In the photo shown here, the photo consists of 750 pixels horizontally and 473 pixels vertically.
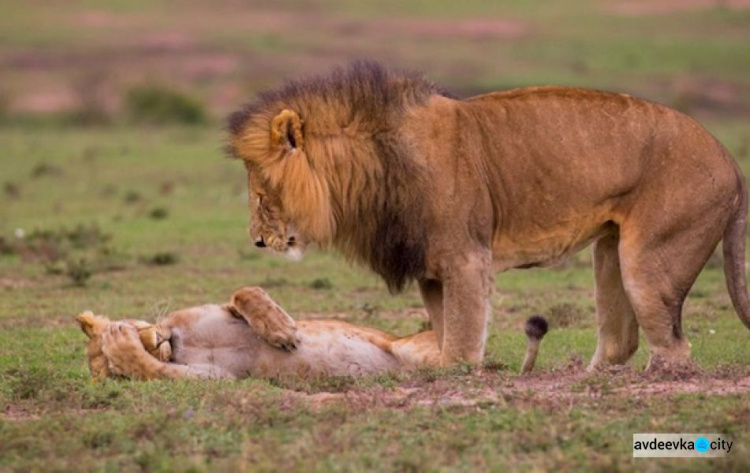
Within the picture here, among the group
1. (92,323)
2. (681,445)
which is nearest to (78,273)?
(92,323)

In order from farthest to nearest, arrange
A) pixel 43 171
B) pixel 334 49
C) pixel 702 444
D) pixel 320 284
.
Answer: pixel 334 49 < pixel 43 171 < pixel 320 284 < pixel 702 444

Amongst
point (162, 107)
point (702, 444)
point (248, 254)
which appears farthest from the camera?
point (162, 107)

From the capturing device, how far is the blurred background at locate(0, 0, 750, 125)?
3516 cm

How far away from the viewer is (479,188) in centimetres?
673

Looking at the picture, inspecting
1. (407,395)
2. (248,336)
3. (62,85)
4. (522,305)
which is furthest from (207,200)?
(62,85)

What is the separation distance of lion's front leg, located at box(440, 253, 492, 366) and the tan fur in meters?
0.25

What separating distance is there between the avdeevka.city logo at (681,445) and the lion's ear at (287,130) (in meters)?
2.28

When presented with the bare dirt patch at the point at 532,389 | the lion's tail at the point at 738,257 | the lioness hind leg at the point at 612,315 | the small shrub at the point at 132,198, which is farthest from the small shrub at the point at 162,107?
the bare dirt patch at the point at 532,389

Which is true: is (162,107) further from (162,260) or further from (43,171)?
(162,260)

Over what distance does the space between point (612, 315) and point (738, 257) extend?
0.71m

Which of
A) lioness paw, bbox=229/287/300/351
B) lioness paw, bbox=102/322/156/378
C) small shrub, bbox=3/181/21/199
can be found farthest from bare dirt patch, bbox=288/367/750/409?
small shrub, bbox=3/181/21/199

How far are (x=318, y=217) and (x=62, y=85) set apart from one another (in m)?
35.3

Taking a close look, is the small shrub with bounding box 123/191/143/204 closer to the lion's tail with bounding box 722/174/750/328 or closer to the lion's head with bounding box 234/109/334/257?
the lion's head with bounding box 234/109/334/257

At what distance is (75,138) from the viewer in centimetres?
2648
